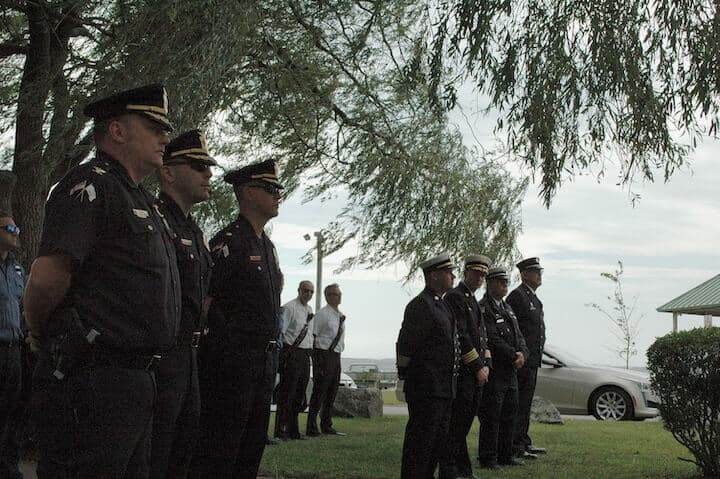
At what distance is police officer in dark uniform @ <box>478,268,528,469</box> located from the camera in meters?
10.3

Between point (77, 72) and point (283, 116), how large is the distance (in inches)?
100

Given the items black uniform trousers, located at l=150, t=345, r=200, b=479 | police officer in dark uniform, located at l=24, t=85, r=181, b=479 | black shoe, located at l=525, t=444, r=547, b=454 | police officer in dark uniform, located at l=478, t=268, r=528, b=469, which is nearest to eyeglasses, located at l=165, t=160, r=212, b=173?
black uniform trousers, located at l=150, t=345, r=200, b=479

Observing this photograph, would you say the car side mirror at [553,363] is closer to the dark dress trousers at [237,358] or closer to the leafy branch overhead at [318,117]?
the leafy branch overhead at [318,117]

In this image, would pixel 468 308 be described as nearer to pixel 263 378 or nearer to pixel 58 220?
pixel 263 378

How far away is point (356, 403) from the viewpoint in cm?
1769

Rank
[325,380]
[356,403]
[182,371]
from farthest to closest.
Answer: [356,403] < [325,380] < [182,371]

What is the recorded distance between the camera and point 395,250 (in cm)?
1305

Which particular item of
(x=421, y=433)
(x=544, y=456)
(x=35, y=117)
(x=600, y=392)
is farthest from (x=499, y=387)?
(x=600, y=392)

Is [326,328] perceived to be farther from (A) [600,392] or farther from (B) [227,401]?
(B) [227,401]

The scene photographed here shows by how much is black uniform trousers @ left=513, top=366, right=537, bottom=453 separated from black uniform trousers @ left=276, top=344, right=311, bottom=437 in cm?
322

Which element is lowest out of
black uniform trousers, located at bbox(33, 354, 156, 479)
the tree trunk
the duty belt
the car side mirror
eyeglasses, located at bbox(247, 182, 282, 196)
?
black uniform trousers, located at bbox(33, 354, 156, 479)

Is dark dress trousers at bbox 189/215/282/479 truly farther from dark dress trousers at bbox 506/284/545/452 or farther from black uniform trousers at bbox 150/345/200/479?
dark dress trousers at bbox 506/284/545/452

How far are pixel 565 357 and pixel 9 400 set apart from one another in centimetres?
1374

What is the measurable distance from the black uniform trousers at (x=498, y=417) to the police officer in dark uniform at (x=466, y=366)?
26.2 inches
